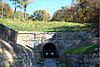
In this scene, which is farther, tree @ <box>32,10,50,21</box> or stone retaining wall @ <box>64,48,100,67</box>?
tree @ <box>32,10,50,21</box>

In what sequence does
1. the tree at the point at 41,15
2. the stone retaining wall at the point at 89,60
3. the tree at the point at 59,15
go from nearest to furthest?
the stone retaining wall at the point at 89,60, the tree at the point at 59,15, the tree at the point at 41,15

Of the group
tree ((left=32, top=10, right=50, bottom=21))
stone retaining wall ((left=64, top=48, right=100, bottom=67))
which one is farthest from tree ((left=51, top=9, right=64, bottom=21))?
stone retaining wall ((left=64, top=48, right=100, bottom=67))

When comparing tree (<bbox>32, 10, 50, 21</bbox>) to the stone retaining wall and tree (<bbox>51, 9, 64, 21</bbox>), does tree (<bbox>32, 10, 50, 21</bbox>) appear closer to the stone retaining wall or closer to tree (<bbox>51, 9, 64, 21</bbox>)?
tree (<bbox>51, 9, 64, 21</bbox>)

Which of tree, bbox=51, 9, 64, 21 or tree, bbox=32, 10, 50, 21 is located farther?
tree, bbox=32, 10, 50, 21

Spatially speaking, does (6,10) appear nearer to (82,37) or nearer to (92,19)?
(82,37)

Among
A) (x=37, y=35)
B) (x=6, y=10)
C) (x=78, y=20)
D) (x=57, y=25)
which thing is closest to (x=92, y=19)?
(x=37, y=35)

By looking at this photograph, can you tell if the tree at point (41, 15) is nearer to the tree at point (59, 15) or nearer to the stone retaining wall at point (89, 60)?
the tree at point (59, 15)

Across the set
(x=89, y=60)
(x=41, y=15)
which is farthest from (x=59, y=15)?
(x=89, y=60)

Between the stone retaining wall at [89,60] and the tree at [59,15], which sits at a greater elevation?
the tree at [59,15]

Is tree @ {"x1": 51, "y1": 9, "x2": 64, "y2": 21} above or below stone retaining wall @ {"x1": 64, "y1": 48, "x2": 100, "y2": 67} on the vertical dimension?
above

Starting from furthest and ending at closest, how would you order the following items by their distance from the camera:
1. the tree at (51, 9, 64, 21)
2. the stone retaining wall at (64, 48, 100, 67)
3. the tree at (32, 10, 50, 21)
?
the tree at (32, 10, 50, 21)
the tree at (51, 9, 64, 21)
the stone retaining wall at (64, 48, 100, 67)

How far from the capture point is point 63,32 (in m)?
38.1

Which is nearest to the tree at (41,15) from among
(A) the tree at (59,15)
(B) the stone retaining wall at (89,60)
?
(A) the tree at (59,15)

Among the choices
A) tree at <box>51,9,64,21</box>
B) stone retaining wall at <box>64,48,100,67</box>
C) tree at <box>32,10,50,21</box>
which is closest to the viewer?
stone retaining wall at <box>64,48,100,67</box>
